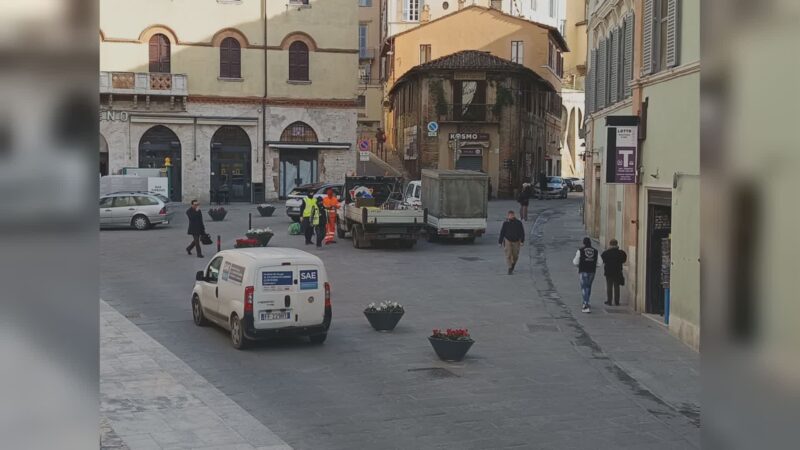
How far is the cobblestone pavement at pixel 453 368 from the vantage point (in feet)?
34.7

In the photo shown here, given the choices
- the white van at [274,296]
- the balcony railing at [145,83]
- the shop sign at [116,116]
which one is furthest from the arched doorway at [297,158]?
the white van at [274,296]

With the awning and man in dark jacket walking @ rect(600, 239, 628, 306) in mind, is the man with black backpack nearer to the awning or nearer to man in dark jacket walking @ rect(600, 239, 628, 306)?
man in dark jacket walking @ rect(600, 239, 628, 306)

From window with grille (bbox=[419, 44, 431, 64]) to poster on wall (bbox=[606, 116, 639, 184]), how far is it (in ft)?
148

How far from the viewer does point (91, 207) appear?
6.00 ft

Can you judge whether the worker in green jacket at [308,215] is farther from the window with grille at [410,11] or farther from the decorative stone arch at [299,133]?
the window with grille at [410,11]

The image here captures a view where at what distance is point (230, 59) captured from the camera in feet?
163

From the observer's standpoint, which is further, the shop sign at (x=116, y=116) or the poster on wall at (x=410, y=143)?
the poster on wall at (x=410, y=143)

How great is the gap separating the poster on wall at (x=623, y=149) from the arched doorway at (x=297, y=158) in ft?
109

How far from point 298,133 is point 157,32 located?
9.29 metres

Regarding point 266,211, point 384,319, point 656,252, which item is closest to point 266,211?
point 266,211

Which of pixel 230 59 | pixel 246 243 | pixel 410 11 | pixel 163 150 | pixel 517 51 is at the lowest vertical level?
pixel 246 243

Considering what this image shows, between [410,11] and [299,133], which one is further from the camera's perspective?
[410,11]

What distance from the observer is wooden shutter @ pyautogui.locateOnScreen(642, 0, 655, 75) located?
59.0 feet

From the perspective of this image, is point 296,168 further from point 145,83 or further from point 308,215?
point 308,215
